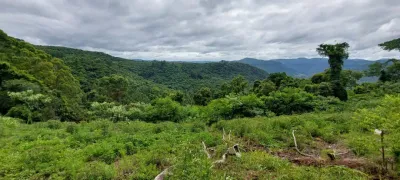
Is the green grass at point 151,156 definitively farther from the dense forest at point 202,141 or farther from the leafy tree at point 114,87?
the leafy tree at point 114,87

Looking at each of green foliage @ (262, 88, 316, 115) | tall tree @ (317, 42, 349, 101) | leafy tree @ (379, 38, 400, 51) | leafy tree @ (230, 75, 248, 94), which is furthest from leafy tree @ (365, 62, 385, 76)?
green foliage @ (262, 88, 316, 115)

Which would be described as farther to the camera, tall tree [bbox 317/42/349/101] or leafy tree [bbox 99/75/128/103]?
leafy tree [bbox 99/75/128/103]

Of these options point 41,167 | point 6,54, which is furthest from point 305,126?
point 6,54

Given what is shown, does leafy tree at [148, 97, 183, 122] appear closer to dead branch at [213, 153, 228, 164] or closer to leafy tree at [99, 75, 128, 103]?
dead branch at [213, 153, 228, 164]

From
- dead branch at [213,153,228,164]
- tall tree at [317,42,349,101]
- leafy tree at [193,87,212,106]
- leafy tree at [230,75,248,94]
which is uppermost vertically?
tall tree at [317,42,349,101]

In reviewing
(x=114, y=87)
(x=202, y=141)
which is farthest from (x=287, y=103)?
(x=114, y=87)

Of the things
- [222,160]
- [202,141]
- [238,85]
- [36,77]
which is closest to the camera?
[222,160]

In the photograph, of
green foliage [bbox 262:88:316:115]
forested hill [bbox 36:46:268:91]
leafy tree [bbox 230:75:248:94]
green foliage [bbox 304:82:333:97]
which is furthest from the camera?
forested hill [bbox 36:46:268:91]

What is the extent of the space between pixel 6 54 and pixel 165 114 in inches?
861

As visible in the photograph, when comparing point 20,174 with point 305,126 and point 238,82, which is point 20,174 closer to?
point 305,126

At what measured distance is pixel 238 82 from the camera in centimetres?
3984

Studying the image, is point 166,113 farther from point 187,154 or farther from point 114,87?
point 114,87

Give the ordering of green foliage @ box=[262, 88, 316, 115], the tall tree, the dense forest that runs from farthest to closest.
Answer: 1. the tall tree
2. green foliage @ box=[262, 88, 316, 115]
3. the dense forest

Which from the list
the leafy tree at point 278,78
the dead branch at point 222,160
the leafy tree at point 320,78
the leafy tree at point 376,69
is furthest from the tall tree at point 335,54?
the dead branch at point 222,160
